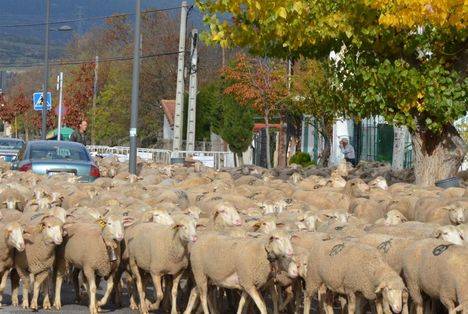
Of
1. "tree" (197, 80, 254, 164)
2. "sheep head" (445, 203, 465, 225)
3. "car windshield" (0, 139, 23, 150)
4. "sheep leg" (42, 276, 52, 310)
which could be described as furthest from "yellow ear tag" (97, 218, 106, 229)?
"tree" (197, 80, 254, 164)

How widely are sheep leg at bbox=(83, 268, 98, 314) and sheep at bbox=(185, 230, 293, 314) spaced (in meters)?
1.17

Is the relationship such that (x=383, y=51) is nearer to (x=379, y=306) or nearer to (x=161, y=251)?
(x=161, y=251)

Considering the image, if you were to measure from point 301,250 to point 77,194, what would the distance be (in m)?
7.00

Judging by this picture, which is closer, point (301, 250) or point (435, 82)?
point (301, 250)

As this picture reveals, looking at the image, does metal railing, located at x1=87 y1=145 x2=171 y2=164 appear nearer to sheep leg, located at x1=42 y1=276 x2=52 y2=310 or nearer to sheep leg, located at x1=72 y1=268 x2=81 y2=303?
sheep leg, located at x1=72 y1=268 x2=81 y2=303

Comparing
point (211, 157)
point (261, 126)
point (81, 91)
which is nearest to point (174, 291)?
point (211, 157)

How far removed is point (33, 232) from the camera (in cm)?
1399

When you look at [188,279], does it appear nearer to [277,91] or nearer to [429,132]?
[429,132]

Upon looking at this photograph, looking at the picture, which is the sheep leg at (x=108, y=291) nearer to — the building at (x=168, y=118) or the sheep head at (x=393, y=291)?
the sheep head at (x=393, y=291)

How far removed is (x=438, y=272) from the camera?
11.1 m

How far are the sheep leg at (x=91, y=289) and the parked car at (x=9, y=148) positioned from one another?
1081 inches

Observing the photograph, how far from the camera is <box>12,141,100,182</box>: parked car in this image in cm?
2389

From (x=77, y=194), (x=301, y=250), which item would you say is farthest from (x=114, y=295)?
(x=77, y=194)

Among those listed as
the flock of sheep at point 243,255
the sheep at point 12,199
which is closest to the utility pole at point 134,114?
the sheep at point 12,199
